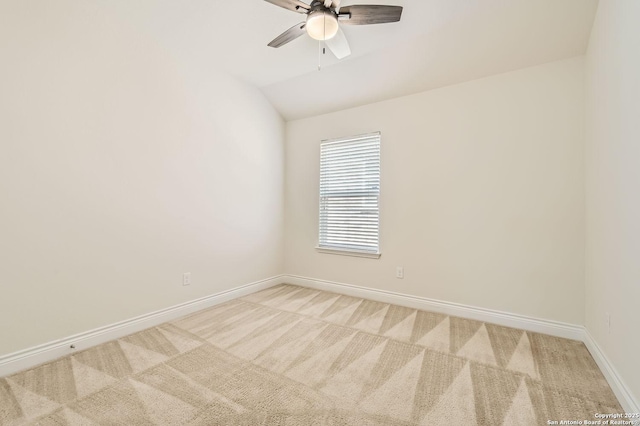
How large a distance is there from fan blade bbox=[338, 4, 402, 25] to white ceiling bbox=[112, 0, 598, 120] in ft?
1.43

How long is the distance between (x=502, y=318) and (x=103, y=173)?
12.5 ft

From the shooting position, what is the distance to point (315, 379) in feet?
5.67

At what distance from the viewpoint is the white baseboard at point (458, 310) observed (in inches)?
92.6

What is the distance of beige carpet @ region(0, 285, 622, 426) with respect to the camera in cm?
142

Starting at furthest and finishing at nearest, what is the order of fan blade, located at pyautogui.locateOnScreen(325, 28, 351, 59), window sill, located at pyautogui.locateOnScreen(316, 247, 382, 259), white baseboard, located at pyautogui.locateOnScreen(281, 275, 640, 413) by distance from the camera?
window sill, located at pyautogui.locateOnScreen(316, 247, 382, 259) → fan blade, located at pyautogui.locateOnScreen(325, 28, 351, 59) → white baseboard, located at pyautogui.locateOnScreen(281, 275, 640, 413)

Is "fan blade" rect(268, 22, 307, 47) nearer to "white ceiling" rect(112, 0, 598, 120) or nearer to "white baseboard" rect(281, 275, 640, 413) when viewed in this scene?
"white ceiling" rect(112, 0, 598, 120)

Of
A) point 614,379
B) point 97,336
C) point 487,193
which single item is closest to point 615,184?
point 487,193

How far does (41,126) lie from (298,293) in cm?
291

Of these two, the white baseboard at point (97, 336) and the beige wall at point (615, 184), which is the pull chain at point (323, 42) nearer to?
the beige wall at point (615, 184)

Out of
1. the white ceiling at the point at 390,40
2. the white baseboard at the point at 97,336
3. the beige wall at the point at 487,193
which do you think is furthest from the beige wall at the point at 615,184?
the white baseboard at the point at 97,336

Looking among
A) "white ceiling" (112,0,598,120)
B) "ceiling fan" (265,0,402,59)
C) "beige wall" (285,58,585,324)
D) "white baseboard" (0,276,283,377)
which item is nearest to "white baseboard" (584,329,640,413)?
"beige wall" (285,58,585,324)

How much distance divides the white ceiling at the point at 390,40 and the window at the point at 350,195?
65cm

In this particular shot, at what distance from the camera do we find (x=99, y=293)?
218 centimetres

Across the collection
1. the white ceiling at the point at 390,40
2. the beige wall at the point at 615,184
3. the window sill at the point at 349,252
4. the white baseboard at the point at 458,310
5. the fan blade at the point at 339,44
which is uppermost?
the white ceiling at the point at 390,40
